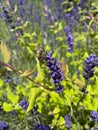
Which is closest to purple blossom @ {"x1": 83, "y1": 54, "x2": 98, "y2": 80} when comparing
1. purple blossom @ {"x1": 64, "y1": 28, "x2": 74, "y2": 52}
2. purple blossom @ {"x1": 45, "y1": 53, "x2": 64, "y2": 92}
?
purple blossom @ {"x1": 45, "y1": 53, "x2": 64, "y2": 92}

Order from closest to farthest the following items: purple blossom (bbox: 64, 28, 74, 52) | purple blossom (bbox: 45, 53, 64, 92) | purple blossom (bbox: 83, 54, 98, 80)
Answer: purple blossom (bbox: 45, 53, 64, 92) < purple blossom (bbox: 83, 54, 98, 80) < purple blossom (bbox: 64, 28, 74, 52)

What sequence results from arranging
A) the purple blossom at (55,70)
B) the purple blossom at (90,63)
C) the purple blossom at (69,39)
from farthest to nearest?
the purple blossom at (69,39) → the purple blossom at (90,63) → the purple blossom at (55,70)

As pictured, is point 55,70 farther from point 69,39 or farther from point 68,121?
point 69,39

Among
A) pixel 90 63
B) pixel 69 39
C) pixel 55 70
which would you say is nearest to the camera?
pixel 55 70

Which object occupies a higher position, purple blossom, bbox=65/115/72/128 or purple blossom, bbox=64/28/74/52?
purple blossom, bbox=64/28/74/52

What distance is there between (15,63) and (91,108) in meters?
2.02

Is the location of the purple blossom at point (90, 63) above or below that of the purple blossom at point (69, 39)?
below

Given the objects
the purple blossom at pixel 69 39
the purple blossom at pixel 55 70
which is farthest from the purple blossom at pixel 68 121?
the purple blossom at pixel 69 39

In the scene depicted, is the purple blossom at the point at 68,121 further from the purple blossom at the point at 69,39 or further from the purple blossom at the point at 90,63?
the purple blossom at the point at 69,39

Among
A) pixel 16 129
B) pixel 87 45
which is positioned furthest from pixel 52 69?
pixel 87 45

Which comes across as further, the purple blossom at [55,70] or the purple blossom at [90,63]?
the purple blossom at [90,63]

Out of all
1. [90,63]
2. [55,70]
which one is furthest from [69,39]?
[55,70]

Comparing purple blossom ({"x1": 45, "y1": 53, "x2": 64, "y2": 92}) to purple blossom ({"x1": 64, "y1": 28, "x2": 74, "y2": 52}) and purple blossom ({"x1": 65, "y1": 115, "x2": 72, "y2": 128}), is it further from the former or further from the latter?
purple blossom ({"x1": 64, "y1": 28, "x2": 74, "y2": 52})

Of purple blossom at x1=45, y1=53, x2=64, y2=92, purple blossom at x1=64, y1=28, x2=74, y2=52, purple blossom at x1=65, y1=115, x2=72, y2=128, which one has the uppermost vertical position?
purple blossom at x1=64, y1=28, x2=74, y2=52
